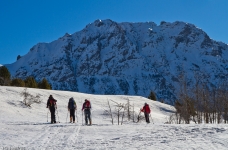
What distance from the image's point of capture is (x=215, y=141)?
34.9 feet

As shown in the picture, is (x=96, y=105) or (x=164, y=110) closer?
(x=96, y=105)

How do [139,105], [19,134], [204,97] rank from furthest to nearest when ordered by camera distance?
[139,105], [204,97], [19,134]

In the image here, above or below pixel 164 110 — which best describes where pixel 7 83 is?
above

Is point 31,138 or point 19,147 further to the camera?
point 31,138

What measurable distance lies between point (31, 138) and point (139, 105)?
141 ft

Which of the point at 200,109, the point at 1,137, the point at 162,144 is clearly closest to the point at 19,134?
the point at 1,137

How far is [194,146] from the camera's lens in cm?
1001

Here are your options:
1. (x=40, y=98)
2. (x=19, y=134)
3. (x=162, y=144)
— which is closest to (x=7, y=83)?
(x=40, y=98)

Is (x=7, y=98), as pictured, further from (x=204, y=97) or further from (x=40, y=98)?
(x=204, y=97)

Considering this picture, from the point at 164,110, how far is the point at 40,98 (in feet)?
77.9

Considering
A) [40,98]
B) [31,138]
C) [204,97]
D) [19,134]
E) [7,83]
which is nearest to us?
[31,138]

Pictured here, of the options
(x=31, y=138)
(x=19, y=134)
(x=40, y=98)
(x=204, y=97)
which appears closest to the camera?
(x=31, y=138)

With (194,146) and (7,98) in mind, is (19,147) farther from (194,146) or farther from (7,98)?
(7,98)

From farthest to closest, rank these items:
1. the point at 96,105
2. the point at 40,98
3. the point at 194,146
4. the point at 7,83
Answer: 1. the point at 7,83
2. the point at 96,105
3. the point at 40,98
4. the point at 194,146
